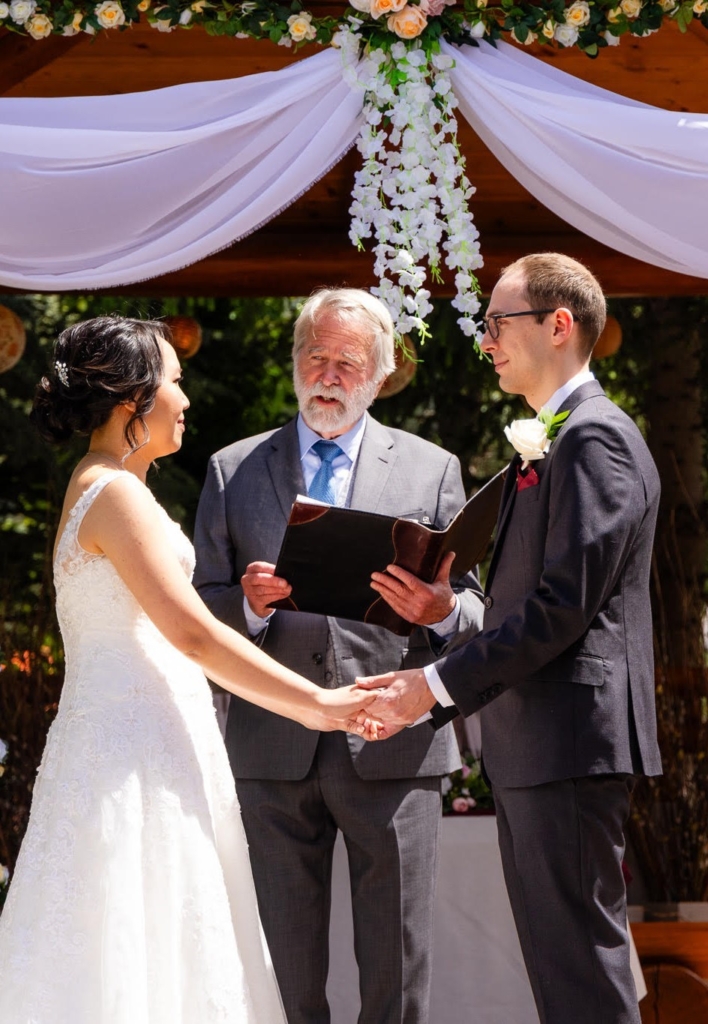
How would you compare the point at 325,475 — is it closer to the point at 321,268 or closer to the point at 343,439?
the point at 343,439

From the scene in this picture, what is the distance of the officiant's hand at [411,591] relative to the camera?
3.42 metres

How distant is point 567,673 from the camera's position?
10.3 ft

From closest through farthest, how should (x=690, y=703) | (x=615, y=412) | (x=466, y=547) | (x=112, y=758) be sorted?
(x=112, y=758)
(x=615, y=412)
(x=466, y=547)
(x=690, y=703)

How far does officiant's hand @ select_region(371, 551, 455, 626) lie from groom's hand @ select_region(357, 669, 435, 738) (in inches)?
6.7

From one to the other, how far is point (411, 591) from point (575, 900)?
867mm

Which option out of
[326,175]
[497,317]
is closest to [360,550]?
[497,317]

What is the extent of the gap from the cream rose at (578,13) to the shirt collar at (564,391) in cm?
116

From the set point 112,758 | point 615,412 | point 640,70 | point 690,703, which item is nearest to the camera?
point 112,758

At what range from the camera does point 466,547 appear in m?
3.51

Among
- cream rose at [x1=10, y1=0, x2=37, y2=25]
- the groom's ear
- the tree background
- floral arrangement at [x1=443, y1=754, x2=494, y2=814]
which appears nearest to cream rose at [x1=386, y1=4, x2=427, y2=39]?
the groom's ear

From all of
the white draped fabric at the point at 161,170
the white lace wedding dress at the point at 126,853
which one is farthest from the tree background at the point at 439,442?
the white lace wedding dress at the point at 126,853

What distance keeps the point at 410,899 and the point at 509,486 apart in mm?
1164

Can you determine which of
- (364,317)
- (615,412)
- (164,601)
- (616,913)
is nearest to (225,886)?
(164,601)

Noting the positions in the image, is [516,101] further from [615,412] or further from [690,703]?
[690,703]
